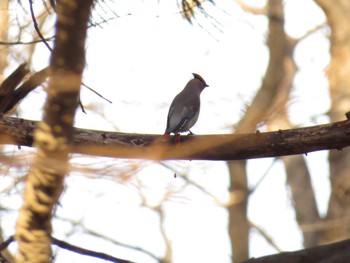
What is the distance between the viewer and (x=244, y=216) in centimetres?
1155

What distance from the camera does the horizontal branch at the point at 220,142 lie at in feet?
12.4

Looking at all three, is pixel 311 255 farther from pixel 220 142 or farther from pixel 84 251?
pixel 84 251

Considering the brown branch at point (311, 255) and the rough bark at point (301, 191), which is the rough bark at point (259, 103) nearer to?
the rough bark at point (301, 191)

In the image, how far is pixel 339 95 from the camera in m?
10.6

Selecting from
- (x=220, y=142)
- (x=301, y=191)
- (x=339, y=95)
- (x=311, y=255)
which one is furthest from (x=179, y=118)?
(x=301, y=191)

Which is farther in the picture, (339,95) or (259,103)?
(259,103)

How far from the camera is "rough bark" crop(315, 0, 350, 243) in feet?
33.4

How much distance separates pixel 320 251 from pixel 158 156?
0.86 meters

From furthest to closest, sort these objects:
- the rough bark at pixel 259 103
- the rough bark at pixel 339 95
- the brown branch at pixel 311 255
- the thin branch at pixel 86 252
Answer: the rough bark at pixel 259 103, the rough bark at pixel 339 95, the brown branch at pixel 311 255, the thin branch at pixel 86 252

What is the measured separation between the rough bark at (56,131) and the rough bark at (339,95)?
26.1 ft

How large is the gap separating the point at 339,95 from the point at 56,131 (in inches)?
348

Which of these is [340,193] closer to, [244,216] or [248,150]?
[244,216]

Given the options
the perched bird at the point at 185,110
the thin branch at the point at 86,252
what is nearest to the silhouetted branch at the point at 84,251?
the thin branch at the point at 86,252

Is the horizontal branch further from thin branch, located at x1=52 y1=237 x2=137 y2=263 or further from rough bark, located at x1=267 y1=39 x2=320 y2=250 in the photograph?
rough bark, located at x1=267 y1=39 x2=320 y2=250
